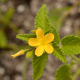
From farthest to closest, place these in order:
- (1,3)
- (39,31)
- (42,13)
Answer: (1,3)
(42,13)
(39,31)

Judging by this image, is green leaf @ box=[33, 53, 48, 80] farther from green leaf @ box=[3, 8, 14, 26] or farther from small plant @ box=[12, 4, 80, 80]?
green leaf @ box=[3, 8, 14, 26]

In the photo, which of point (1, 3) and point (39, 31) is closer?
point (39, 31)

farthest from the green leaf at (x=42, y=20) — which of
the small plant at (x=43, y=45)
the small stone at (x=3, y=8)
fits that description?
the small stone at (x=3, y=8)

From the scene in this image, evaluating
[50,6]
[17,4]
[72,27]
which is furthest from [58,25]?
[17,4]

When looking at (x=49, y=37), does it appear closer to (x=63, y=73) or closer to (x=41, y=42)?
(x=41, y=42)

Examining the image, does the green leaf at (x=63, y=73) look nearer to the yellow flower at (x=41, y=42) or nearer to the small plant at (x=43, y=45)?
the small plant at (x=43, y=45)

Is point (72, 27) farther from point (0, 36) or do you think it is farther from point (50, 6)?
point (0, 36)
